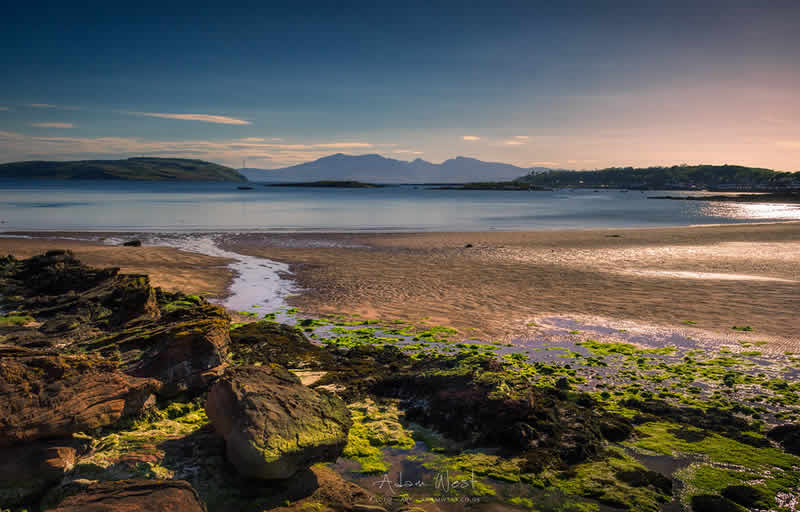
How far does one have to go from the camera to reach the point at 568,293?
1655 cm

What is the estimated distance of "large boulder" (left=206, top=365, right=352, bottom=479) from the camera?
4945mm

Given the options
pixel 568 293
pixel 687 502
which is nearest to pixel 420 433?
pixel 687 502

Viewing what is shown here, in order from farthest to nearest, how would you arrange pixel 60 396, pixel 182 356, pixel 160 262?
pixel 160 262, pixel 182 356, pixel 60 396

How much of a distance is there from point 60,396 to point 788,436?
32.0ft

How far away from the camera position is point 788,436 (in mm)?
6539

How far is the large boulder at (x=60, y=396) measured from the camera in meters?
5.04

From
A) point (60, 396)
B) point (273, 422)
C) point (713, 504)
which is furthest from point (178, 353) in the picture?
point (713, 504)

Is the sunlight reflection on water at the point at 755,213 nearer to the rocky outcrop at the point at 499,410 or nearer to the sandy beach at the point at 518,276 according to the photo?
the sandy beach at the point at 518,276

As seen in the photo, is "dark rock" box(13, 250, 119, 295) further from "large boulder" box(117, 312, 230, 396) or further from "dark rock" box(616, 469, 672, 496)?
"dark rock" box(616, 469, 672, 496)

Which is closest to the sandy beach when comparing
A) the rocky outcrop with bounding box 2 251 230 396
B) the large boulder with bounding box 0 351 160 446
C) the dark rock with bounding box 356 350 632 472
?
the rocky outcrop with bounding box 2 251 230 396

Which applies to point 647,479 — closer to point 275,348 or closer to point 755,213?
point 275,348

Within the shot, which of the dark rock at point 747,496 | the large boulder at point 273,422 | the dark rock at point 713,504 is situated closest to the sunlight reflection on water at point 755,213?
the dark rock at point 747,496

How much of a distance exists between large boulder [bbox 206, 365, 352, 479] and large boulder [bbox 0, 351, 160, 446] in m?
1.38

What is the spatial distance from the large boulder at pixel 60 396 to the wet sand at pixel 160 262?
1029 cm
